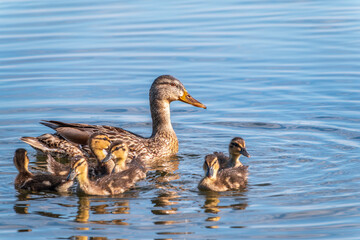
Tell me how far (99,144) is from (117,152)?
384 mm

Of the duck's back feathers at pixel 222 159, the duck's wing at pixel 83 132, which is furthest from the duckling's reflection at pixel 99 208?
the duck's wing at pixel 83 132

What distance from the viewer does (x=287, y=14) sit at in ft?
61.1

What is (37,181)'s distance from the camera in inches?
325

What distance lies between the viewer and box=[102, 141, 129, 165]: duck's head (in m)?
8.86

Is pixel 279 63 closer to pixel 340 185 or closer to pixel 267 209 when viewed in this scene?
pixel 340 185

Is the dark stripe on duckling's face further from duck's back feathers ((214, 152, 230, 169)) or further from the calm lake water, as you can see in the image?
duck's back feathers ((214, 152, 230, 169))

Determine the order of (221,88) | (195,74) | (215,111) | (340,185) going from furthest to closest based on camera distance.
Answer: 1. (195,74)
2. (221,88)
3. (215,111)
4. (340,185)

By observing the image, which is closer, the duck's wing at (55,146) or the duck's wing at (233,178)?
the duck's wing at (233,178)

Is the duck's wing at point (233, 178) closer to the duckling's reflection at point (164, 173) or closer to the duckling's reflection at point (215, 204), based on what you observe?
the duckling's reflection at point (215, 204)

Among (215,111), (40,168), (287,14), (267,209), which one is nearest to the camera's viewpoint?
(267,209)

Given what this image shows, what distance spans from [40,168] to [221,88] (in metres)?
4.15

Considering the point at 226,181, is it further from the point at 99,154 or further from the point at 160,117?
the point at 160,117

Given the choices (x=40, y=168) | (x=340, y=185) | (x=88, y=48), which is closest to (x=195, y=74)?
(x=88, y=48)

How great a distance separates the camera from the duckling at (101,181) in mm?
8117
